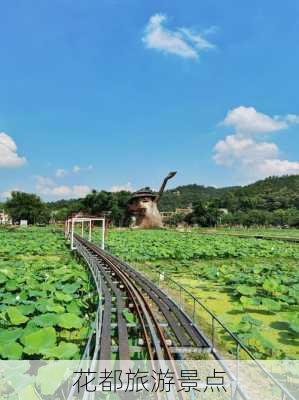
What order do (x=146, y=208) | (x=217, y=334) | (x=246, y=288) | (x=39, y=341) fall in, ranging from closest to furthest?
(x=39, y=341), (x=217, y=334), (x=246, y=288), (x=146, y=208)

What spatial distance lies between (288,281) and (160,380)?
11114mm

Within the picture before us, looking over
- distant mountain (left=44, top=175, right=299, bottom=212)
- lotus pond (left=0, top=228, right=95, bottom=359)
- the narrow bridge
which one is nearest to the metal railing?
the narrow bridge

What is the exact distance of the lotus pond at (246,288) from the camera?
28.3 feet

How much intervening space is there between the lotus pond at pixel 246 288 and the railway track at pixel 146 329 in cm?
112

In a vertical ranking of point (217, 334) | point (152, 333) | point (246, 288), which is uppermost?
point (246, 288)

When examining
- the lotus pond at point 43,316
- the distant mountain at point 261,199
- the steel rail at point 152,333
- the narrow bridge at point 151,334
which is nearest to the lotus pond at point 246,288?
the narrow bridge at point 151,334

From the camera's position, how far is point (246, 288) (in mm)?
13297

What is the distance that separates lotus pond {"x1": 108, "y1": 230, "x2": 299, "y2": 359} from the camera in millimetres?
8617

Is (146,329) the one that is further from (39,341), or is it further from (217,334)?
(39,341)

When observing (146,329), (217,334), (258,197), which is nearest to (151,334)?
(146,329)

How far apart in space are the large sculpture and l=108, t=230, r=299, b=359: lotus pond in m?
32.1

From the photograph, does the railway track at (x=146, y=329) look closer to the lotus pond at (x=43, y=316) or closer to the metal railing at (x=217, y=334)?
the metal railing at (x=217, y=334)

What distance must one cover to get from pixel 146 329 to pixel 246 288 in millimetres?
5756

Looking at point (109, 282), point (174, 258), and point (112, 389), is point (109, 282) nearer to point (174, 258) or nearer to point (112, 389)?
point (112, 389)
